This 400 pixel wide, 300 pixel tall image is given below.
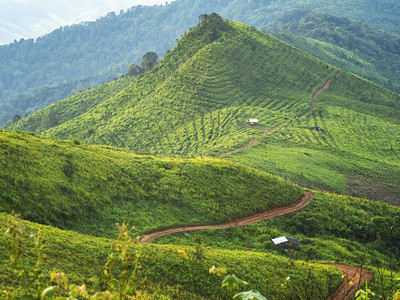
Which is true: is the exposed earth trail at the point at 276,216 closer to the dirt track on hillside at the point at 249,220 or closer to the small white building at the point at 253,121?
the dirt track on hillside at the point at 249,220

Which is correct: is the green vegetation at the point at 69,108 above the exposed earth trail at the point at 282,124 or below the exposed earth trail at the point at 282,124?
above

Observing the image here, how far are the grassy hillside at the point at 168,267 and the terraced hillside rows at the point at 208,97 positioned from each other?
41.8m

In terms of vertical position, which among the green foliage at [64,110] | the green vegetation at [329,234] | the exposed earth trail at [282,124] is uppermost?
the green foliage at [64,110]

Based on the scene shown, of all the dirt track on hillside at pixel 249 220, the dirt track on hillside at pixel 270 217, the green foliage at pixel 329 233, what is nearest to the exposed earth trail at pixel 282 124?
the dirt track on hillside at pixel 249 220

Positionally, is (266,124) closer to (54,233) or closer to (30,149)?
(30,149)

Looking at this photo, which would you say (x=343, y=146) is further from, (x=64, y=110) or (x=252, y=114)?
(x=64, y=110)

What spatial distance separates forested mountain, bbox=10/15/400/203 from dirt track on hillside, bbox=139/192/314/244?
13230mm

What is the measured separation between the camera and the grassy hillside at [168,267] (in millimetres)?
14797

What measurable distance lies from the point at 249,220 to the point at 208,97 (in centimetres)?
5854

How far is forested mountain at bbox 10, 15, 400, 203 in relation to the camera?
201 feet

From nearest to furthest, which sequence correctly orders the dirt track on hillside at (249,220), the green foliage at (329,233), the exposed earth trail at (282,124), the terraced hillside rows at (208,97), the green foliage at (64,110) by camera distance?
the dirt track on hillside at (249,220) → the green foliage at (329,233) → the exposed earth trail at (282,124) → the terraced hillside rows at (208,97) → the green foliage at (64,110)

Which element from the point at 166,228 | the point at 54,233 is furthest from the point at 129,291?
the point at 166,228

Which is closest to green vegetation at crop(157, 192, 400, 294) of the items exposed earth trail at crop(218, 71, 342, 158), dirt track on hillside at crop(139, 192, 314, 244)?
dirt track on hillside at crop(139, 192, 314, 244)

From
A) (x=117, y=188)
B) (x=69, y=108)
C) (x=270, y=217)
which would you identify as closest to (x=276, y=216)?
(x=270, y=217)
